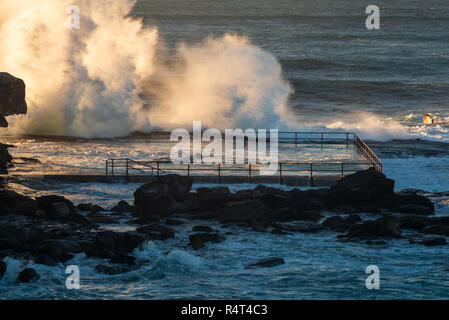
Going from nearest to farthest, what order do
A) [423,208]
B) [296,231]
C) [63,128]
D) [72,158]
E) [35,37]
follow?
[296,231]
[423,208]
[72,158]
[63,128]
[35,37]

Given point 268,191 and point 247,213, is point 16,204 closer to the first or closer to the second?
point 247,213

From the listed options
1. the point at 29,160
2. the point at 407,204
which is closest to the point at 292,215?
the point at 407,204

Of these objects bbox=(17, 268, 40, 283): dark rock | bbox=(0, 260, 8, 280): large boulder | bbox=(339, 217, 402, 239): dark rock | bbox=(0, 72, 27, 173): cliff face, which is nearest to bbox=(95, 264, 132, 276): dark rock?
bbox=(17, 268, 40, 283): dark rock

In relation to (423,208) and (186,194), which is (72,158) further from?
(423,208)

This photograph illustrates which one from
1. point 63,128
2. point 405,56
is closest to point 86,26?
point 63,128

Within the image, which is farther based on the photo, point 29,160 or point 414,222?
point 29,160

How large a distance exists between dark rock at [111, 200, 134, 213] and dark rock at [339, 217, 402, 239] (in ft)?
21.6

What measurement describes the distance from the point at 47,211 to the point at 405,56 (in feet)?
205

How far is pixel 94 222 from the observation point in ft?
72.5

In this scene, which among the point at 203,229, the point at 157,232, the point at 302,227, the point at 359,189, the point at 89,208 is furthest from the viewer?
the point at 359,189

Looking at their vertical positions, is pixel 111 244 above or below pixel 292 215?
below

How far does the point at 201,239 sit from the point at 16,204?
A: 605cm

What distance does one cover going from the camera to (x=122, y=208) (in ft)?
77.2
